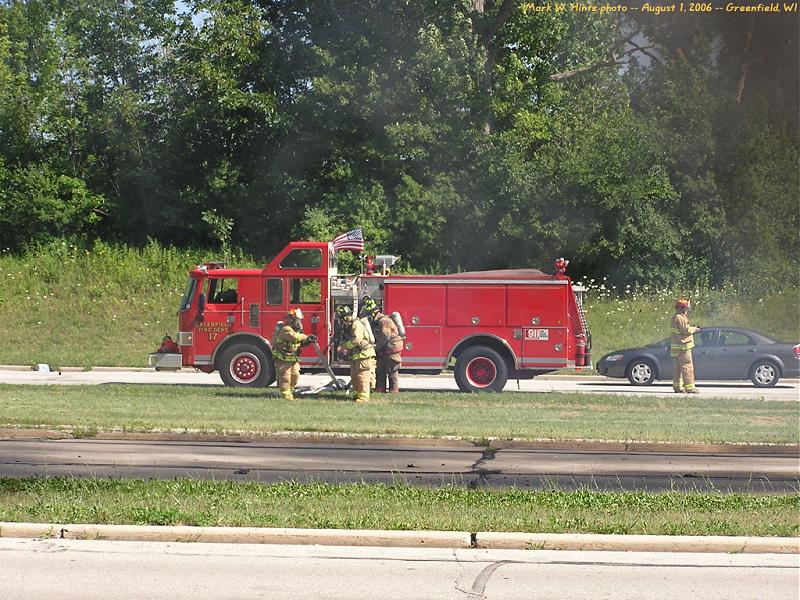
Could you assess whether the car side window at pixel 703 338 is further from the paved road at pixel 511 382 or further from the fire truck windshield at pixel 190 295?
the fire truck windshield at pixel 190 295

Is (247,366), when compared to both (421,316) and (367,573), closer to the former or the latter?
(421,316)

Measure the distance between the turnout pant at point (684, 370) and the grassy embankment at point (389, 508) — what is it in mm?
11829

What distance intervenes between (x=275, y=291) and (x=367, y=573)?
13.8 m

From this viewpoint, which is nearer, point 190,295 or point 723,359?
point 190,295

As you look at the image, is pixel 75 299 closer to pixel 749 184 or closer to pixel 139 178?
pixel 139 178

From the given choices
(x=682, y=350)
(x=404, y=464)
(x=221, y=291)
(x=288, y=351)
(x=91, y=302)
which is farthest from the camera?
(x=91, y=302)

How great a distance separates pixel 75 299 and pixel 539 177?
15232 millimetres

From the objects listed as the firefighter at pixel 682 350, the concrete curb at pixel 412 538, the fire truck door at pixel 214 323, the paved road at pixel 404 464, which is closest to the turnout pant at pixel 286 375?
the fire truck door at pixel 214 323

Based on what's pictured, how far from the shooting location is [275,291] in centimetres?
2100

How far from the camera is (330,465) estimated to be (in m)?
11.8

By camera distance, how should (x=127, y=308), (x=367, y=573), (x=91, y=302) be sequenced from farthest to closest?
1. (x=91, y=302)
2. (x=127, y=308)
3. (x=367, y=573)

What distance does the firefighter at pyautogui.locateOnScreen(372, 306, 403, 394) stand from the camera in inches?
791

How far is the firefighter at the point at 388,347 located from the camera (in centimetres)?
2009

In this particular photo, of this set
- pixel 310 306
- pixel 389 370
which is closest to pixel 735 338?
pixel 389 370
